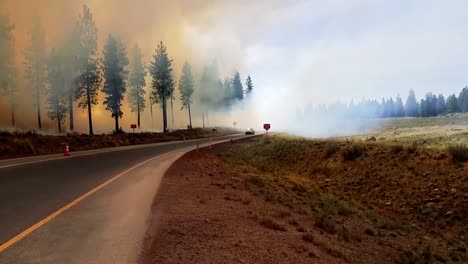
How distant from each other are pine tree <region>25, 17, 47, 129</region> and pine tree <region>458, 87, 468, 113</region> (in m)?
143

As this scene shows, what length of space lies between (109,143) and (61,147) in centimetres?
770

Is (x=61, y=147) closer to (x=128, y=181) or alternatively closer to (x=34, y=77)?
(x=128, y=181)

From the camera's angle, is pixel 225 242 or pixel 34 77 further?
pixel 34 77

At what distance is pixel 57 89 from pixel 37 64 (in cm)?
462

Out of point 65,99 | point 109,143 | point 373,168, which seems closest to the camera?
point 373,168

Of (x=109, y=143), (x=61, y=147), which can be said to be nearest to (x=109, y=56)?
(x=109, y=143)

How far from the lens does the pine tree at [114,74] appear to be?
57.5 m

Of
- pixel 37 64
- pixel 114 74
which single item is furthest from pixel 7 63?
pixel 114 74

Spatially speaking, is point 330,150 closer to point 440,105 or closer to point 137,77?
point 137,77

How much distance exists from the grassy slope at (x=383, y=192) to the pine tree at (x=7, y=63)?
29.8 m

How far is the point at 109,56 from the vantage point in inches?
2265

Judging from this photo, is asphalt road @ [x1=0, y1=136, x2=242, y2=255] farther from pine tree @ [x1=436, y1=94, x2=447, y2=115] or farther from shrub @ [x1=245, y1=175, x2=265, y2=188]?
pine tree @ [x1=436, y1=94, x2=447, y2=115]

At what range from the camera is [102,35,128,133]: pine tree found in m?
57.5

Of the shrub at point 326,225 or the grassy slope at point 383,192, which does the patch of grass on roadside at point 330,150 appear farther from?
the shrub at point 326,225
